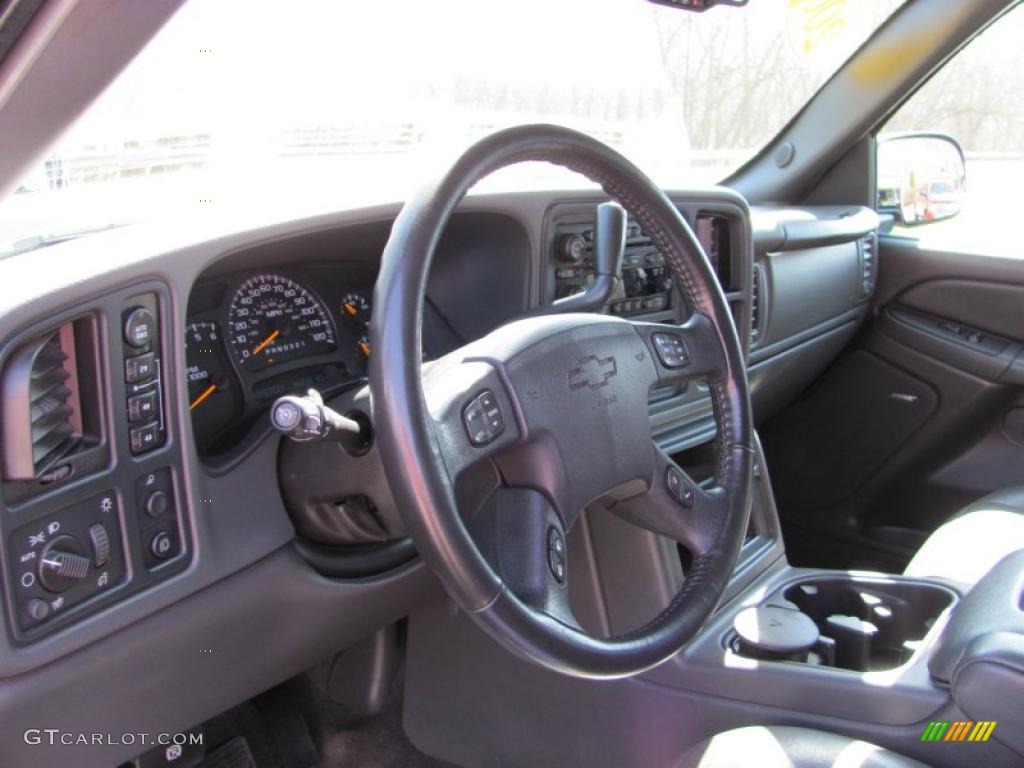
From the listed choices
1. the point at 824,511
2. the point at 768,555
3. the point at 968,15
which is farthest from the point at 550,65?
the point at 824,511

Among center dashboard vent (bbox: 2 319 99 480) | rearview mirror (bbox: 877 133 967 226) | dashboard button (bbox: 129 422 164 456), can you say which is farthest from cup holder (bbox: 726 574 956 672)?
rearview mirror (bbox: 877 133 967 226)

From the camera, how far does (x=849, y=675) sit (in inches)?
58.4

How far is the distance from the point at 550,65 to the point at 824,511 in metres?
1.51

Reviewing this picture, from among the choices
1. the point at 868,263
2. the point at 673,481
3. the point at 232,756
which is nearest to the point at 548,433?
the point at 673,481

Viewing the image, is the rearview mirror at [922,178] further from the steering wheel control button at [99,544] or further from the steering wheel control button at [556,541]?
the steering wheel control button at [99,544]

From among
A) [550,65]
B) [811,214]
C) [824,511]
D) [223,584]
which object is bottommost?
[824,511]

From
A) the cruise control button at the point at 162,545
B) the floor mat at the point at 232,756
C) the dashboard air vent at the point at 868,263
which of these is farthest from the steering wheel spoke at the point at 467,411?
the dashboard air vent at the point at 868,263

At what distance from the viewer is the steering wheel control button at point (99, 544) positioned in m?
1.12

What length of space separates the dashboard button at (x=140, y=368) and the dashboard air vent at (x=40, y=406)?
6 centimetres

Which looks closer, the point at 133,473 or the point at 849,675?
the point at 133,473

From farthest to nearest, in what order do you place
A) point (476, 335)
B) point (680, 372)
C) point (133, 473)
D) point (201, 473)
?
point (476, 335)
point (680, 372)
point (201, 473)
point (133, 473)

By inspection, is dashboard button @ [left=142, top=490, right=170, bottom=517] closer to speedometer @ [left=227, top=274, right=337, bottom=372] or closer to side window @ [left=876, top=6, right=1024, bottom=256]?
speedometer @ [left=227, top=274, right=337, bottom=372]

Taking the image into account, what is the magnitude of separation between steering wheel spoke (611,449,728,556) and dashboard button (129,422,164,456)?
1.97 ft

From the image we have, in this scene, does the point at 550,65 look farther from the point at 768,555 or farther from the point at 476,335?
the point at 768,555
